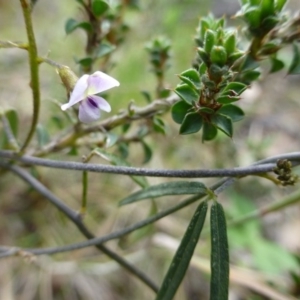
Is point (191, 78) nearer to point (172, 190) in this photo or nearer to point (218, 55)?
point (218, 55)

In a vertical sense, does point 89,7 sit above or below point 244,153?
below

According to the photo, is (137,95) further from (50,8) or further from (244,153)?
(50,8)

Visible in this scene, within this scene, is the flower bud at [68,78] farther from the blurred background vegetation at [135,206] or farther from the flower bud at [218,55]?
the blurred background vegetation at [135,206]

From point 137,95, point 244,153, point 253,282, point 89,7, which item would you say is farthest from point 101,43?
point 244,153

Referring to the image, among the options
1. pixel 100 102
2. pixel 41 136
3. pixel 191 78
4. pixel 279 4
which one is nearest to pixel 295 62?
pixel 279 4

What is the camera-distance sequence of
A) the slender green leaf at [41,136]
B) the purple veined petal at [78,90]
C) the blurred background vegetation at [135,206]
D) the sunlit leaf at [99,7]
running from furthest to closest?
the blurred background vegetation at [135,206] < the slender green leaf at [41,136] < the sunlit leaf at [99,7] < the purple veined petal at [78,90]

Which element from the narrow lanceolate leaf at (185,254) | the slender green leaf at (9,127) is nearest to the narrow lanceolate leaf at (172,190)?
the narrow lanceolate leaf at (185,254)
